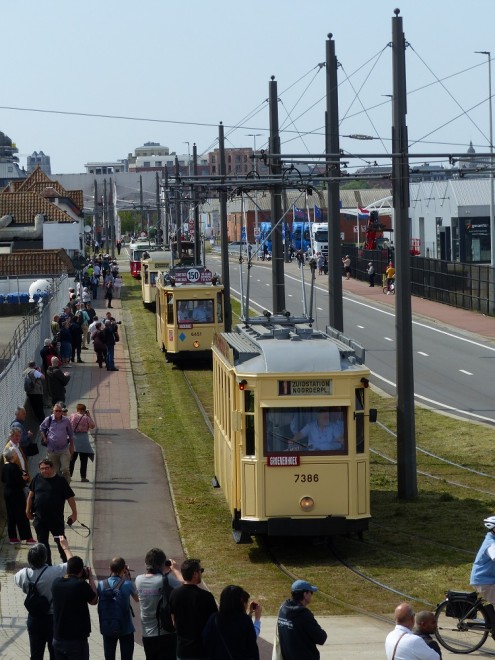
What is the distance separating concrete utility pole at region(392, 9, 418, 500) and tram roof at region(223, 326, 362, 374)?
2976 mm

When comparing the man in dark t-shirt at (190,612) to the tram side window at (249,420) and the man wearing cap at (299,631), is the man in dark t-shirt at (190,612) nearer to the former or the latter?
the man wearing cap at (299,631)

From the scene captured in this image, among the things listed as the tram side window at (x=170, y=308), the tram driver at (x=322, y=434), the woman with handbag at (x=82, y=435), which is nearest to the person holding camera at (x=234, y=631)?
the tram driver at (x=322, y=434)

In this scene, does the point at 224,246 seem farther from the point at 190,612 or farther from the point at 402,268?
the point at 190,612

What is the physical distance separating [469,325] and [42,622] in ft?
137

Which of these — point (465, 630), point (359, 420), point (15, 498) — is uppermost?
point (359, 420)

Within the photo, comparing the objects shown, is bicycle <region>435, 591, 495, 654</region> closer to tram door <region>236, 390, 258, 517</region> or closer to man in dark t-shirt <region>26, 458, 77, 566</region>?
tram door <region>236, 390, 258, 517</region>

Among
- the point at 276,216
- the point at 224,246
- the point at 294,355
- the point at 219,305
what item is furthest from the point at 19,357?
the point at 224,246

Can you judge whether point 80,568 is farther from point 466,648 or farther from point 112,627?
point 466,648

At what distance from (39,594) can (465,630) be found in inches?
160

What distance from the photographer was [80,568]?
1087 cm

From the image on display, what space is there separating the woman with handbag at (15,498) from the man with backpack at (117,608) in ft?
21.5

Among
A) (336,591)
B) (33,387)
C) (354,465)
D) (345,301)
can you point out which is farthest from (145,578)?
A: (345,301)

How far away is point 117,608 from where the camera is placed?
11.1 m

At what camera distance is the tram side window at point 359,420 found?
17.1m
